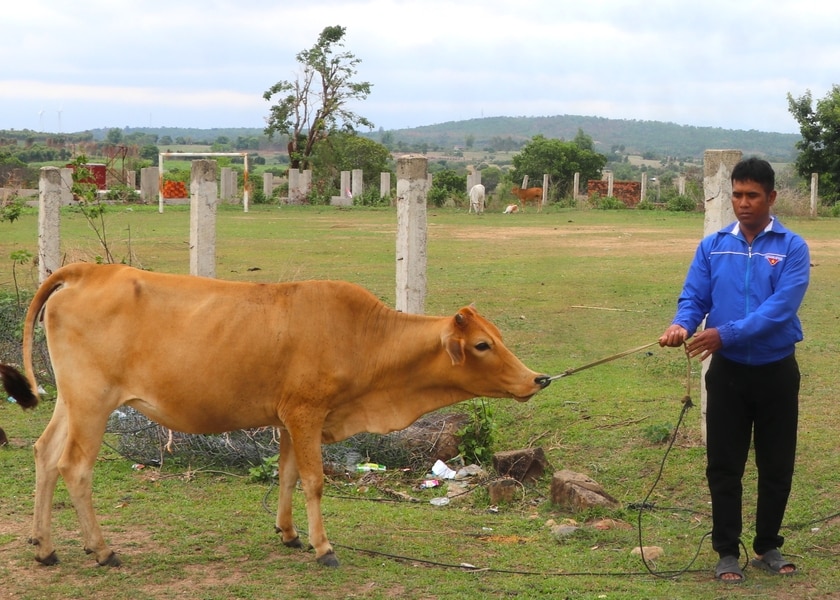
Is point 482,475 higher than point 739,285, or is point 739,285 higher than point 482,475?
point 739,285

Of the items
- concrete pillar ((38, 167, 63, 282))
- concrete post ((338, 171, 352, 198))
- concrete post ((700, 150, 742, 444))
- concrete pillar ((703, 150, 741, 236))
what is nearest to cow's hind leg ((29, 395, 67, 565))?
concrete post ((700, 150, 742, 444))

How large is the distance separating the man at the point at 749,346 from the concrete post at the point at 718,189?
2048 millimetres

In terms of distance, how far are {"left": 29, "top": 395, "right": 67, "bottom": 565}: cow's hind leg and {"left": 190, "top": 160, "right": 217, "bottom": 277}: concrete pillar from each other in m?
3.50

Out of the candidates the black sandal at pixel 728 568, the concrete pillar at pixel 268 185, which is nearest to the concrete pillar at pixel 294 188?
the concrete pillar at pixel 268 185

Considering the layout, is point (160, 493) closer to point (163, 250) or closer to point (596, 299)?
point (596, 299)

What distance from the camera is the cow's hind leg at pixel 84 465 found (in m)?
6.10

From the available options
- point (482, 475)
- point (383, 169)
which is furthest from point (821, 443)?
point (383, 169)

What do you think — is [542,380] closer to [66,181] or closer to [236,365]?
[236,365]

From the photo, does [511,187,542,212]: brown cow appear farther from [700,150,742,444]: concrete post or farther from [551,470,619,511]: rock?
[551,470,619,511]: rock

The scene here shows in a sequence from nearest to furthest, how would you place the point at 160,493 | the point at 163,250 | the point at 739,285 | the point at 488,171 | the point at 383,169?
1. the point at 739,285
2. the point at 160,493
3. the point at 163,250
4. the point at 383,169
5. the point at 488,171

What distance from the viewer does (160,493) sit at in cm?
779

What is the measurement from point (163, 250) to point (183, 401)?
17.3m

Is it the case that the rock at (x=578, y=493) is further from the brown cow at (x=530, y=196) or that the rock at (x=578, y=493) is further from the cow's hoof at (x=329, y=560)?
the brown cow at (x=530, y=196)

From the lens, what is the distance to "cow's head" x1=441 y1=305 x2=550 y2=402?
614 cm
